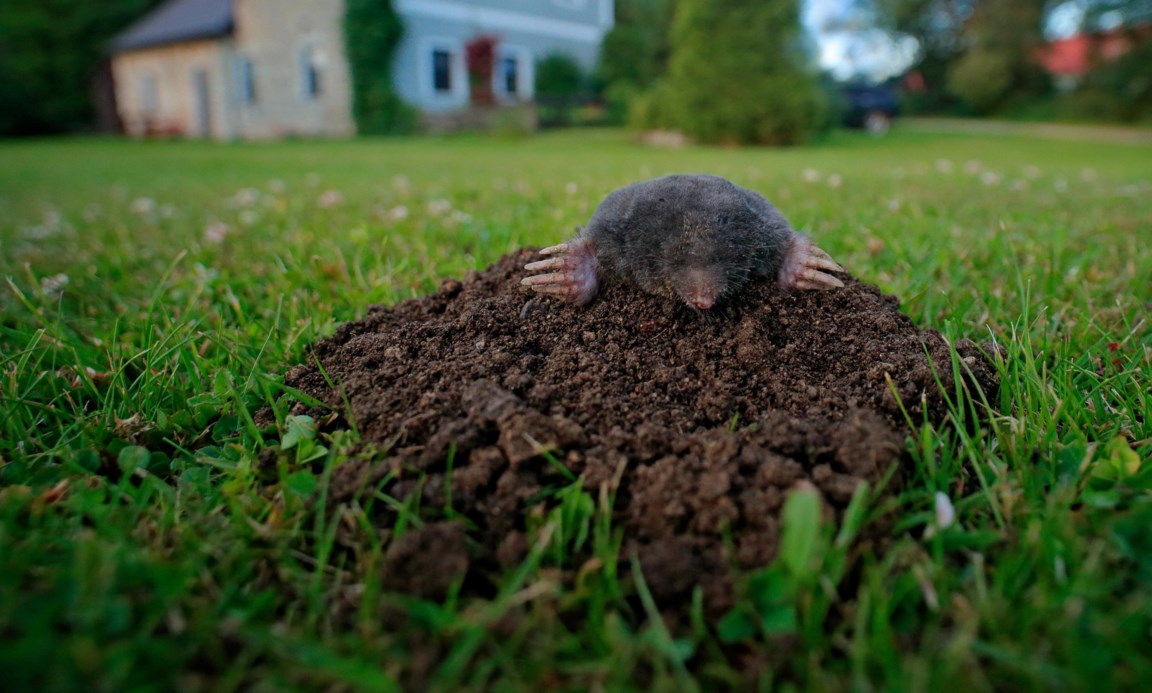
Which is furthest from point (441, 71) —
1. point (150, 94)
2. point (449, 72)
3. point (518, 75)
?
point (150, 94)

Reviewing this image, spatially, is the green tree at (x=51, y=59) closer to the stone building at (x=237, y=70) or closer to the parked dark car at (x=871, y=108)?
the stone building at (x=237, y=70)

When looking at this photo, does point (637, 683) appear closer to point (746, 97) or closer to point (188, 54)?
point (746, 97)

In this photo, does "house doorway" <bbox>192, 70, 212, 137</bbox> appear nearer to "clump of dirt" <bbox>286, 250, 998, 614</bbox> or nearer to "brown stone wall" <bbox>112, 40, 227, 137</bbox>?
"brown stone wall" <bbox>112, 40, 227, 137</bbox>

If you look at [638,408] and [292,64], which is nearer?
[638,408]

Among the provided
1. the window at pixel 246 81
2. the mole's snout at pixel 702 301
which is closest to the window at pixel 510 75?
the window at pixel 246 81

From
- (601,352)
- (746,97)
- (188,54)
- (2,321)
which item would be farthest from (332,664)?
(188,54)

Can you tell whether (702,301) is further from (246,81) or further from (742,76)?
(246,81)
